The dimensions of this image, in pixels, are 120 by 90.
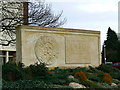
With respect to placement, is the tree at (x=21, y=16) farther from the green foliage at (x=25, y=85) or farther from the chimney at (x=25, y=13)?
the green foliage at (x=25, y=85)

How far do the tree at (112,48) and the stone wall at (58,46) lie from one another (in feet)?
120

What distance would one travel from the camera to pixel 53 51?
55.1 feet

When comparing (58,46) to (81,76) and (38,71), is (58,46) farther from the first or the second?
(38,71)

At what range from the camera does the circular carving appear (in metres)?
16.2

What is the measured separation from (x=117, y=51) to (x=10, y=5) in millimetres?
38179

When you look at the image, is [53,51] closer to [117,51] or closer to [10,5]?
[10,5]

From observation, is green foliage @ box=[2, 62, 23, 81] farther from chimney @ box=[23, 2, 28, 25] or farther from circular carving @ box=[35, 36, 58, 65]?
chimney @ box=[23, 2, 28, 25]

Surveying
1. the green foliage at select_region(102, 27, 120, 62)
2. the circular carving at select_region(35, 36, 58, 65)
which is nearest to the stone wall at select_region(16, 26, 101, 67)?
the circular carving at select_region(35, 36, 58, 65)

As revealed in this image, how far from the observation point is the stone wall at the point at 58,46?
52.2 feet

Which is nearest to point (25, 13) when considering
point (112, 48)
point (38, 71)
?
point (38, 71)

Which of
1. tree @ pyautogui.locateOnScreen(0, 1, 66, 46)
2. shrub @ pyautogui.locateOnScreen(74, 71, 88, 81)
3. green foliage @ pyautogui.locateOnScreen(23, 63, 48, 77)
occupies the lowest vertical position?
shrub @ pyautogui.locateOnScreen(74, 71, 88, 81)

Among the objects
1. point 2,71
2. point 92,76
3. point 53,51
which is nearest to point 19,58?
point 53,51

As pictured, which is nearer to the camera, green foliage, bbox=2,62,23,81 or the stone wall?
green foliage, bbox=2,62,23,81

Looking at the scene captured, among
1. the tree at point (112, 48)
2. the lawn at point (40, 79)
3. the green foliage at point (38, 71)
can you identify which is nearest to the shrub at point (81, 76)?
the lawn at point (40, 79)
